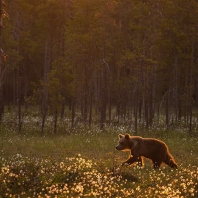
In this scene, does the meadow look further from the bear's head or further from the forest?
the forest

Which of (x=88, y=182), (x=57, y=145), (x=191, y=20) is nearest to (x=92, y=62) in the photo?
(x=191, y=20)

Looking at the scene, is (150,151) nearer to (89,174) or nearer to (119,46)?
(89,174)

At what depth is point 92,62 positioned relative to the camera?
42719mm

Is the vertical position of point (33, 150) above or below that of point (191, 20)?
below

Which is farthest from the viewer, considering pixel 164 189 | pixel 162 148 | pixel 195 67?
pixel 195 67

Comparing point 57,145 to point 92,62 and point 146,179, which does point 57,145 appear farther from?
point 92,62

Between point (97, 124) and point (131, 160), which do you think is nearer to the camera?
point (131, 160)

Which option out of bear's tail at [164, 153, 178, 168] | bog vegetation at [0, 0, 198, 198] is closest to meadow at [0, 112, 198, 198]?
bog vegetation at [0, 0, 198, 198]

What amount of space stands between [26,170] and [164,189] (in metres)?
4.47

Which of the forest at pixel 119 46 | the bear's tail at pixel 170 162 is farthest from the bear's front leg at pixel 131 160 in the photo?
the forest at pixel 119 46

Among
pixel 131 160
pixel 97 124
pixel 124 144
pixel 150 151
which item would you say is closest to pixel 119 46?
pixel 97 124

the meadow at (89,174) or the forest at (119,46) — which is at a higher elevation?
the forest at (119,46)

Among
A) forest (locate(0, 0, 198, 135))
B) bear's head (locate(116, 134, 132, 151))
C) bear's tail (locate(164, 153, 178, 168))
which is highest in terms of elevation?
forest (locate(0, 0, 198, 135))

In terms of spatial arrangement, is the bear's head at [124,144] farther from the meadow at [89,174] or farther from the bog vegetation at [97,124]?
the bog vegetation at [97,124]
